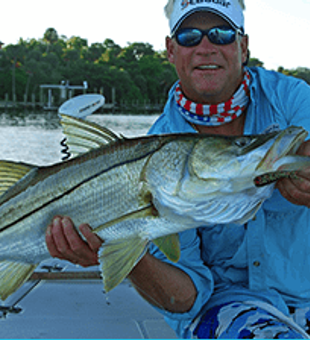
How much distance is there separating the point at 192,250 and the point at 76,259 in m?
0.65

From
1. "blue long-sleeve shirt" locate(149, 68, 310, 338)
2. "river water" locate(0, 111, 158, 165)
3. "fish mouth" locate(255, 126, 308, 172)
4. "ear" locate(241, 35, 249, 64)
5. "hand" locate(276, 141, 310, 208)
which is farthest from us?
"river water" locate(0, 111, 158, 165)

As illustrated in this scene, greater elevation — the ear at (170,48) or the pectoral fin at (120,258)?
the ear at (170,48)

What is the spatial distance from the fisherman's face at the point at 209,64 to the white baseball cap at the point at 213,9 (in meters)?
0.04

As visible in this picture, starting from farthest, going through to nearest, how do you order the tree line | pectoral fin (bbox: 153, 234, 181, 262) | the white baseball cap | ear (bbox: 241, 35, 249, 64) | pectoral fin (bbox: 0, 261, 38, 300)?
the tree line < ear (bbox: 241, 35, 249, 64) < the white baseball cap < pectoral fin (bbox: 0, 261, 38, 300) < pectoral fin (bbox: 153, 234, 181, 262)

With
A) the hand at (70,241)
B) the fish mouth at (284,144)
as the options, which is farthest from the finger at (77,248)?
the fish mouth at (284,144)

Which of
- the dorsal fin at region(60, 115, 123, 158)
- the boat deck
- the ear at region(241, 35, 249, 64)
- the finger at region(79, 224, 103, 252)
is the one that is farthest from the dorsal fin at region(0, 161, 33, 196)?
the ear at region(241, 35, 249, 64)

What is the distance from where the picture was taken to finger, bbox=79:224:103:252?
2.10m

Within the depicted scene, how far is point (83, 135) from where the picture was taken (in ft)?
7.21

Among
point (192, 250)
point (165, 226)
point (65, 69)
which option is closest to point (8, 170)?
point (165, 226)

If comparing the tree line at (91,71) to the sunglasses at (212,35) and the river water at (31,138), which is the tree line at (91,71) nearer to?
the river water at (31,138)

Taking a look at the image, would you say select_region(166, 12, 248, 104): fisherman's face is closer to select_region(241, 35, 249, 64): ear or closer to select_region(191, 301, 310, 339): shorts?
select_region(241, 35, 249, 64): ear

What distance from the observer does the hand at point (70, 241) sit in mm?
2125

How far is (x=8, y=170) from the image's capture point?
2363mm

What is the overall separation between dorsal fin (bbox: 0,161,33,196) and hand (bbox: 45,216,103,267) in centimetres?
33
